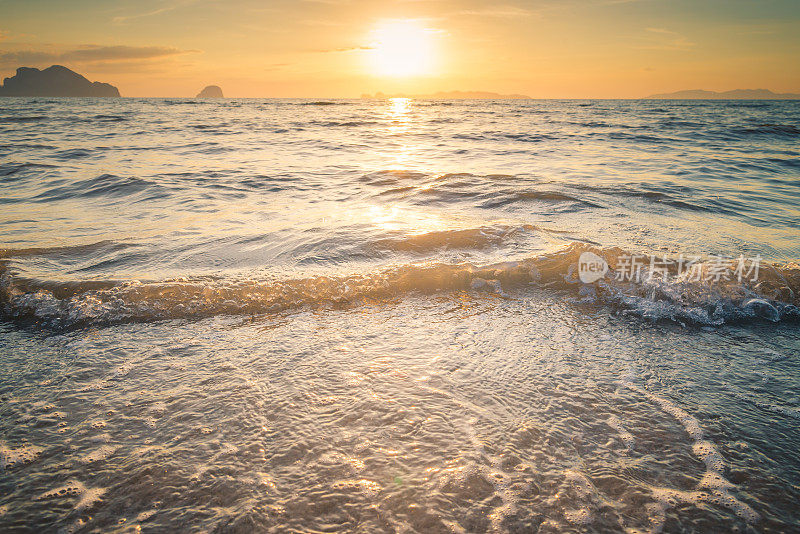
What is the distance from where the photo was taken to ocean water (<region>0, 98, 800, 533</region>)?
74.2 inches

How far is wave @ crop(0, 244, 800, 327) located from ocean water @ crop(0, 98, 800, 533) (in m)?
0.03

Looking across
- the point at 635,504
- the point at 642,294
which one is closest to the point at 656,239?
the point at 642,294

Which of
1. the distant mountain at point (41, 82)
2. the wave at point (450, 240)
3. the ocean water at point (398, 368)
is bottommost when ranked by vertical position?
the ocean water at point (398, 368)

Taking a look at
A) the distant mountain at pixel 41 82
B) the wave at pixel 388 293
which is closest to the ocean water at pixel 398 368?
the wave at pixel 388 293

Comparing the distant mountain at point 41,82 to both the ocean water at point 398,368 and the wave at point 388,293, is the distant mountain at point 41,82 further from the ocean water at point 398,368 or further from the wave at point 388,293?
the wave at point 388,293

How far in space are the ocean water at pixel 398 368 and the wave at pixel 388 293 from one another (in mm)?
27

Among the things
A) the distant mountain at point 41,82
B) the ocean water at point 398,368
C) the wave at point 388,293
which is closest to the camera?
the ocean water at point 398,368

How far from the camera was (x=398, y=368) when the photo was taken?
289 cm

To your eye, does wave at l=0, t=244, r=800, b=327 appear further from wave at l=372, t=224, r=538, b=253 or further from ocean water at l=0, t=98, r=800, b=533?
wave at l=372, t=224, r=538, b=253

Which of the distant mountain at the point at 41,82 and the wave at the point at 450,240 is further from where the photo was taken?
the distant mountain at the point at 41,82

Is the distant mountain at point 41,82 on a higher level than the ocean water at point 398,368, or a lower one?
higher

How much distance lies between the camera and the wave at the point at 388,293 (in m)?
3.74

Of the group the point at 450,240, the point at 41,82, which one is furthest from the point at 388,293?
the point at 41,82

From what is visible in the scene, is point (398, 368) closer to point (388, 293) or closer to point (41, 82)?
point (388, 293)
